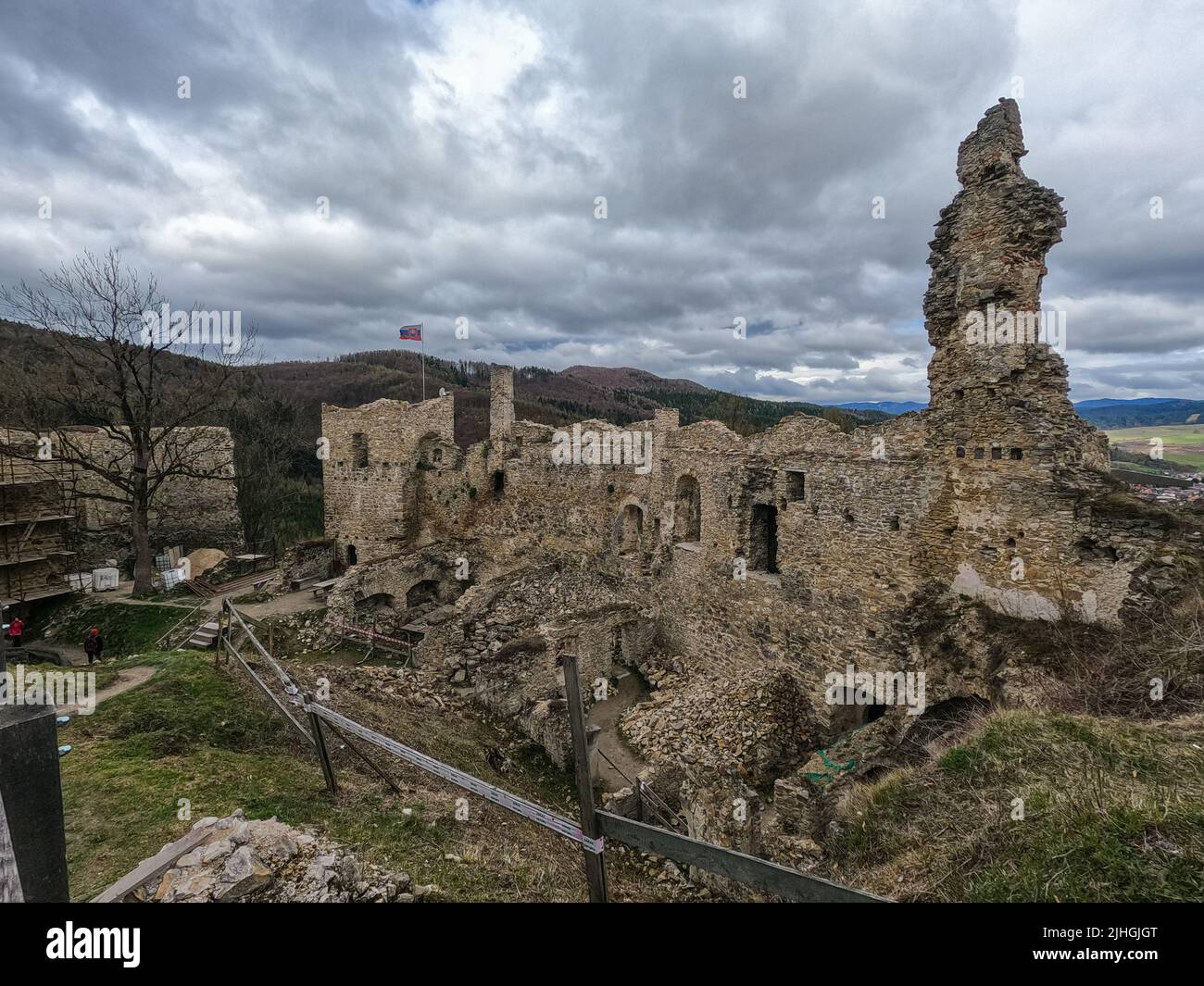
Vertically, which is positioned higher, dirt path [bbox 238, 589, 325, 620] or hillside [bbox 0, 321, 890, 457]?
hillside [bbox 0, 321, 890, 457]

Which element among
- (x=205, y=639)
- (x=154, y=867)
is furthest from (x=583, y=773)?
(x=205, y=639)

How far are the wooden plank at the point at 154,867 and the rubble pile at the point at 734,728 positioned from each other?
9.17m

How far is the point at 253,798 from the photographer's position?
6.41m

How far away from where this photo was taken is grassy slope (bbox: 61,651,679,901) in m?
5.73

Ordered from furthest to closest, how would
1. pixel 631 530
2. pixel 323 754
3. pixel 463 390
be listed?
pixel 463 390 < pixel 631 530 < pixel 323 754

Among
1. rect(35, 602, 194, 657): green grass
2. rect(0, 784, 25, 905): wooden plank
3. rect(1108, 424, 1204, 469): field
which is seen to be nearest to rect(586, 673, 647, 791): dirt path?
rect(0, 784, 25, 905): wooden plank

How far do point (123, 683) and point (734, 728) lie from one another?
12118mm

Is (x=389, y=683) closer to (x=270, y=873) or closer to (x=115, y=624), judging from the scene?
(x=270, y=873)

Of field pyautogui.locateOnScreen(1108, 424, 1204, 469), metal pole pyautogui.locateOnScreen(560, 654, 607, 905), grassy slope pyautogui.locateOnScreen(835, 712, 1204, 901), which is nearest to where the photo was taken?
grassy slope pyautogui.locateOnScreen(835, 712, 1204, 901)

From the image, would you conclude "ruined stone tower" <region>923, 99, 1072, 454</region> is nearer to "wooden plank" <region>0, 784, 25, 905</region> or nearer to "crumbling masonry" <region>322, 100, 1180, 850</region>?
"crumbling masonry" <region>322, 100, 1180, 850</region>

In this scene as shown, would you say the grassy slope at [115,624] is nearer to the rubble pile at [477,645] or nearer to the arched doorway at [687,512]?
the rubble pile at [477,645]

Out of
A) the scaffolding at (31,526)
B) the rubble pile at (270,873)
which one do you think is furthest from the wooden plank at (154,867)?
the scaffolding at (31,526)

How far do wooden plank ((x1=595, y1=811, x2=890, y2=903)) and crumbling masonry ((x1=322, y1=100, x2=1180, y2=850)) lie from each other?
6.10 metres
